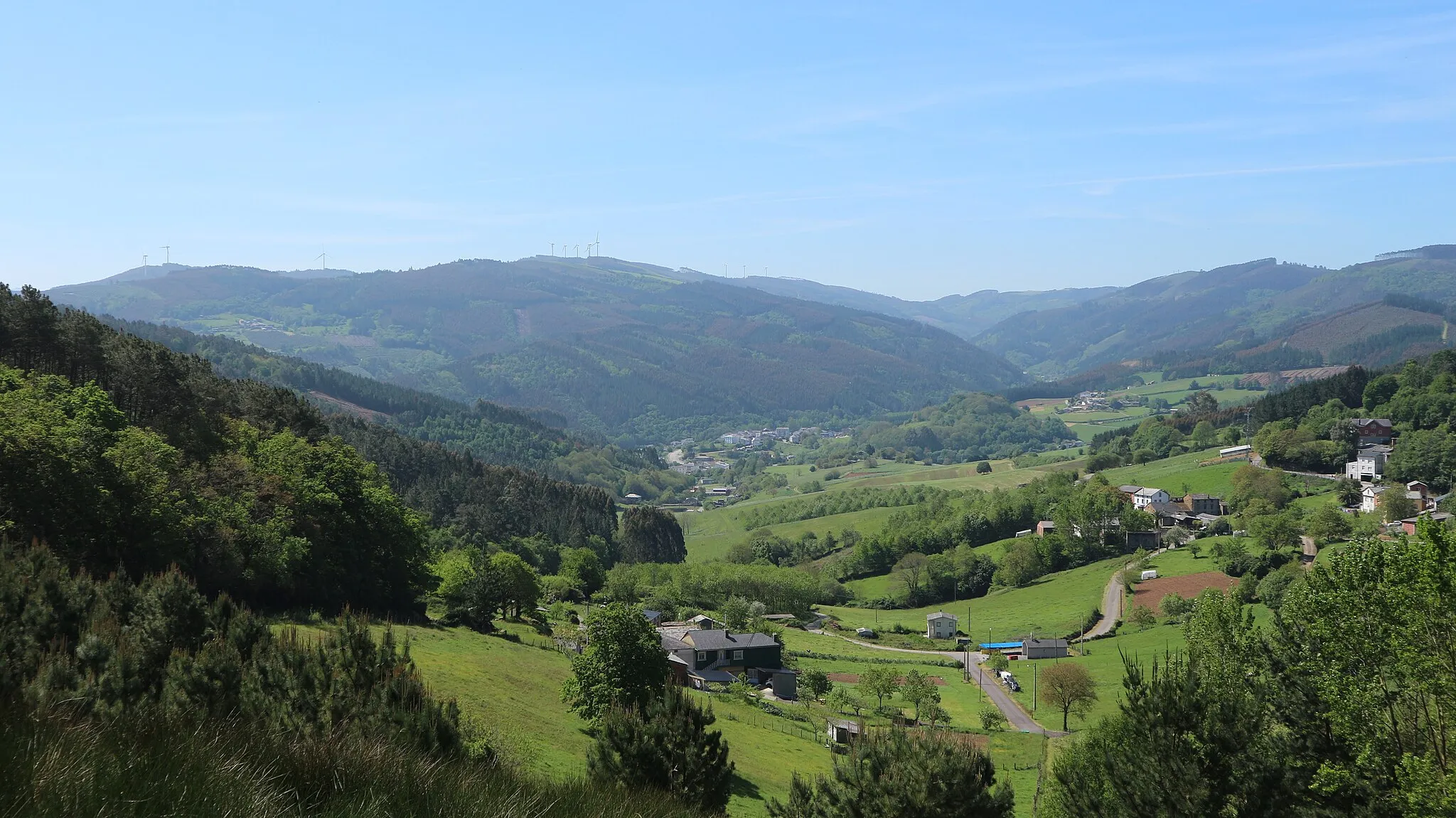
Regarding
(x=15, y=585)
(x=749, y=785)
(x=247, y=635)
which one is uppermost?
(x=15, y=585)

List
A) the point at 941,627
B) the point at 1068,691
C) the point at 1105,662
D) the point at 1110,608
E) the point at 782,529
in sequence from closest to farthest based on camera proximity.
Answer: the point at 1068,691 < the point at 1105,662 < the point at 1110,608 < the point at 941,627 < the point at 782,529

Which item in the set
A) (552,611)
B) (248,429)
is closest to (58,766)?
(248,429)

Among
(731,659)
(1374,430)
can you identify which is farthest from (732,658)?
(1374,430)

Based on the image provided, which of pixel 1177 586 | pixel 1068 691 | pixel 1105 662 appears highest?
pixel 1068 691

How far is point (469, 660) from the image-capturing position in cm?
4144

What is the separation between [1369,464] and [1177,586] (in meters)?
42.3

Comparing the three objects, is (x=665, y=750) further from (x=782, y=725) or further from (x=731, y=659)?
(x=731, y=659)

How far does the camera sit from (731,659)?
68.0 meters

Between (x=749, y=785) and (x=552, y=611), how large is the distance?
42.5 m

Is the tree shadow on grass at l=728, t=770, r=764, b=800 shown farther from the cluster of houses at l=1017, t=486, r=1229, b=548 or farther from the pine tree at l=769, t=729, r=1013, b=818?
the cluster of houses at l=1017, t=486, r=1229, b=548

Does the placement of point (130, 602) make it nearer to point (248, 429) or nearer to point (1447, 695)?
point (1447, 695)

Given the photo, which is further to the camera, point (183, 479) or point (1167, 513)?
point (1167, 513)

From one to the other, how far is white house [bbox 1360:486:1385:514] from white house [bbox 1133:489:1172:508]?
2395cm

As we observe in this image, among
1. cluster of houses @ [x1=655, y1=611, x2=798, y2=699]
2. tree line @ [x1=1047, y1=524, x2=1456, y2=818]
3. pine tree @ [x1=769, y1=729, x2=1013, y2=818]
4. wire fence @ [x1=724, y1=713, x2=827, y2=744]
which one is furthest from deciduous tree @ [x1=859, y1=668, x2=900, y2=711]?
pine tree @ [x1=769, y1=729, x2=1013, y2=818]
